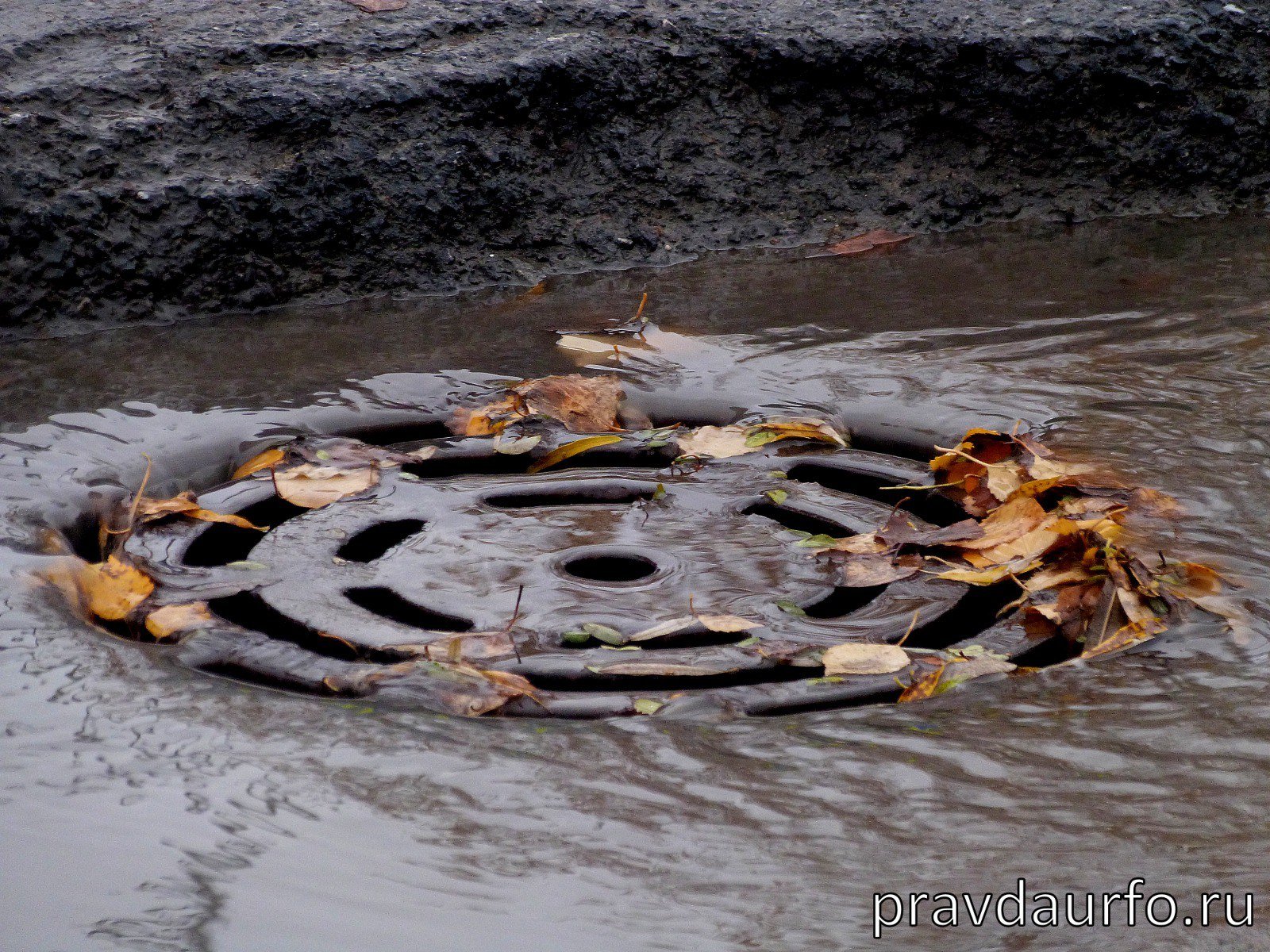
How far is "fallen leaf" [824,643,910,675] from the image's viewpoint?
1.43m

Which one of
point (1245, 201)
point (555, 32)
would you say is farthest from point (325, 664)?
point (1245, 201)

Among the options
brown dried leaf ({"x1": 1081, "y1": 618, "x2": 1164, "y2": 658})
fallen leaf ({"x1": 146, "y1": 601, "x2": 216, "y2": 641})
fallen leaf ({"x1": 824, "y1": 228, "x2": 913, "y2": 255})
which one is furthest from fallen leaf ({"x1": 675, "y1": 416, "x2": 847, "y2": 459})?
fallen leaf ({"x1": 824, "y1": 228, "x2": 913, "y2": 255})

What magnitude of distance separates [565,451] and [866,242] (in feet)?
4.01

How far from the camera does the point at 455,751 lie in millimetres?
1206

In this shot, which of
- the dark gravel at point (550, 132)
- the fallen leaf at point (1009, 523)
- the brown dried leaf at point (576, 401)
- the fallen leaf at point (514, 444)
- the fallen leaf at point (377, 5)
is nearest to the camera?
the fallen leaf at point (1009, 523)

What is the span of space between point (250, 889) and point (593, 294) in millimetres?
1849

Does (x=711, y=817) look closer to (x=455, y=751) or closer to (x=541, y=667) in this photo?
(x=455, y=751)

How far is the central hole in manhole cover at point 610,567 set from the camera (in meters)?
1.70

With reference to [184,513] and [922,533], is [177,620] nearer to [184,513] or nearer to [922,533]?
[184,513]

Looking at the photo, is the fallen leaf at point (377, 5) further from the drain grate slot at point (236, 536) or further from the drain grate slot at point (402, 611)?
the drain grate slot at point (402, 611)

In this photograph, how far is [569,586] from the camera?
5.33 feet

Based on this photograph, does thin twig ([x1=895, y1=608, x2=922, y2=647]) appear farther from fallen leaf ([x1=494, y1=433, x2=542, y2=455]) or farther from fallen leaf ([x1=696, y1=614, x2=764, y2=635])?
fallen leaf ([x1=494, y1=433, x2=542, y2=455])

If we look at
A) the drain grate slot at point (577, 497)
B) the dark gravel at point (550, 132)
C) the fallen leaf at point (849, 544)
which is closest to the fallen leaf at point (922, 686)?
the fallen leaf at point (849, 544)

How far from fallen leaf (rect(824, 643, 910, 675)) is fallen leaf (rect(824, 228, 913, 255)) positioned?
160cm
